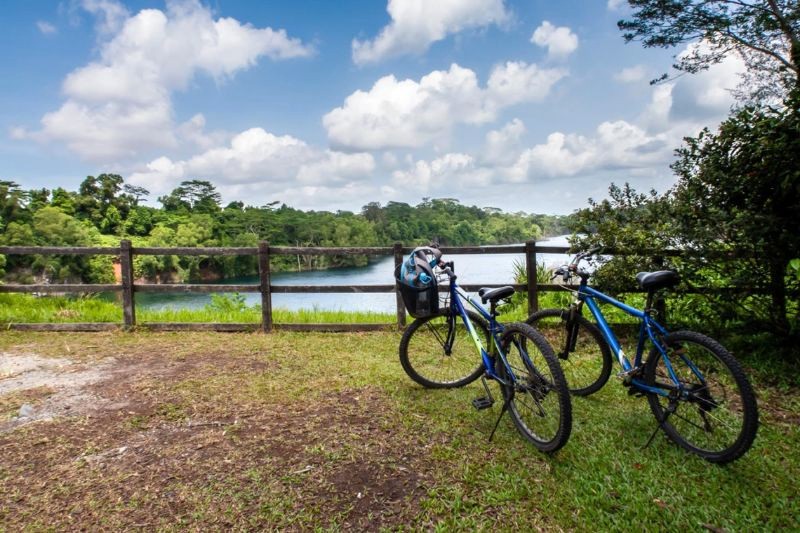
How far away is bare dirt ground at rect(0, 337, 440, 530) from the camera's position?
2105 mm

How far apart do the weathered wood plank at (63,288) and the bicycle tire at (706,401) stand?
6.19 metres

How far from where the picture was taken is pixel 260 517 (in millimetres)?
2057

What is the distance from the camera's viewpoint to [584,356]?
3.74 metres

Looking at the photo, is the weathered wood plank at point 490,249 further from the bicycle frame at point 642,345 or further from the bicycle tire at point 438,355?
the bicycle frame at point 642,345

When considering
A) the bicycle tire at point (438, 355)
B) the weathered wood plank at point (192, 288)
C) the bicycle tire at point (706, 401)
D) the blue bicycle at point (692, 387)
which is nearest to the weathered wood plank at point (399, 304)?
the weathered wood plank at point (192, 288)

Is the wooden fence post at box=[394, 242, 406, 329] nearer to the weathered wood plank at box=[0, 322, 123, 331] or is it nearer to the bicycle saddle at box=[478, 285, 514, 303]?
the bicycle saddle at box=[478, 285, 514, 303]

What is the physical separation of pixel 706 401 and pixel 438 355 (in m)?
1.88

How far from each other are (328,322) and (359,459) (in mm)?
3677

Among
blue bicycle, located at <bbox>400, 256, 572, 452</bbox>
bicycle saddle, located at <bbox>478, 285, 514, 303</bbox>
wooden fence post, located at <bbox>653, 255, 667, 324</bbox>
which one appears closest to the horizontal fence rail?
wooden fence post, located at <bbox>653, 255, 667, 324</bbox>

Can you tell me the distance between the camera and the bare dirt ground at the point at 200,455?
2.11 meters

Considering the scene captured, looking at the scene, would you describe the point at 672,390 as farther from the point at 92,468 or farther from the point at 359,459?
the point at 92,468

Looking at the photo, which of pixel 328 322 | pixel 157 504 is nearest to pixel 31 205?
pixel 328 322

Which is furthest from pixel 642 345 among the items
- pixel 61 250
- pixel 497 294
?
pixel 61 250

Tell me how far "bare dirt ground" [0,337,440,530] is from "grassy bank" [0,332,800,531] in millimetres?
11
